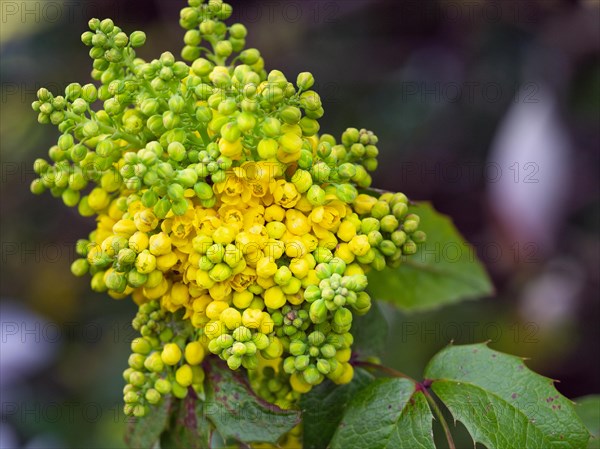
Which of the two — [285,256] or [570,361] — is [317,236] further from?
[570,361]

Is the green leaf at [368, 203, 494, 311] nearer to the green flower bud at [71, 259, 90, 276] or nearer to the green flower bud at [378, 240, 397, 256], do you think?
the green flower bud at [378, 240, 397, 256]

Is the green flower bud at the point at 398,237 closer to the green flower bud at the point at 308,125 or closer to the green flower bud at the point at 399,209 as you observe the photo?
the green flower bud at the point at 399,209

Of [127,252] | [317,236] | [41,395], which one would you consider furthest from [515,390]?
[41,395]

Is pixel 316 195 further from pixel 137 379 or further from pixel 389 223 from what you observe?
pixel 137 379

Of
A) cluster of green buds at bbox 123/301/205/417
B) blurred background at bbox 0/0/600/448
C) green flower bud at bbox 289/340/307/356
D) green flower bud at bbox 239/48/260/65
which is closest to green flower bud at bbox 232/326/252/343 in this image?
green flower bud at bbox 289/340/307/356

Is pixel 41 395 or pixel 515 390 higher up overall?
pixel 515 390
